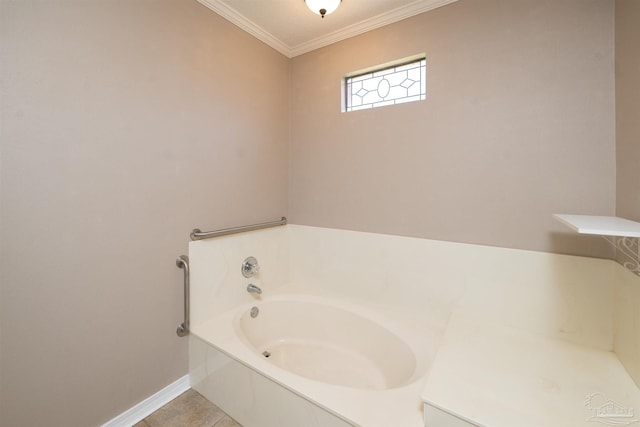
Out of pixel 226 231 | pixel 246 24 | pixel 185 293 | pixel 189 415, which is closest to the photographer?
pixel 189 415

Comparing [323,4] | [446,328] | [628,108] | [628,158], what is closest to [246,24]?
[323,4]

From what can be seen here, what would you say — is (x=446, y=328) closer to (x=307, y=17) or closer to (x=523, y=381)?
(x=523, y=381)

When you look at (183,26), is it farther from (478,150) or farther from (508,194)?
(508,194)

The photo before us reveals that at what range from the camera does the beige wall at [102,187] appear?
106 cm

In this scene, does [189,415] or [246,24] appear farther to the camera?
[246,24]

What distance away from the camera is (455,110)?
1.64 m

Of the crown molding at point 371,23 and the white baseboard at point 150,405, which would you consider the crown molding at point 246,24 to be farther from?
the white baseboard at point 150,405

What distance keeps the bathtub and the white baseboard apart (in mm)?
78

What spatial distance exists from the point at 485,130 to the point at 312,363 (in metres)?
1.92

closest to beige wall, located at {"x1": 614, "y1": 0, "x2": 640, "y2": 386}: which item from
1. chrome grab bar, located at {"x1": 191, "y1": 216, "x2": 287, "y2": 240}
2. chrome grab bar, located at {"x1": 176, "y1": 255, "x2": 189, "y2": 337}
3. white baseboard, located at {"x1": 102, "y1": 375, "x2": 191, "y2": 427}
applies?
chrome grab bar, located at {"x1": 191, "y1": 216, "x2": 287, "y2": 240}

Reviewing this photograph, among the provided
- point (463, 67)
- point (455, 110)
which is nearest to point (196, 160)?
point (455, 110)

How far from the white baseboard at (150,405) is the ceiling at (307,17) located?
95.7 inches

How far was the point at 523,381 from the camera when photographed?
1.07 meters

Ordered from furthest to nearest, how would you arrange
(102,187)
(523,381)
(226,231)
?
(226,231), (102,187), (523,381)
